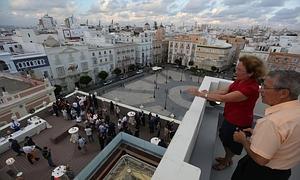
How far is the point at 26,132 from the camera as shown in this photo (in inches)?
327

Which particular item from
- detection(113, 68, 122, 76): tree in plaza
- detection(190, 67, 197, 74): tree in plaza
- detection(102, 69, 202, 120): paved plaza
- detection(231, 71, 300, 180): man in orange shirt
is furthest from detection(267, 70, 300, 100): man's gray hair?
detection(190, 67, 197, 74): tree in plaza

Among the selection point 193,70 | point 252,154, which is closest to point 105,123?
point 252,154

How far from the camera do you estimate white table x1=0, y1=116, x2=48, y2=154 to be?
7574mm

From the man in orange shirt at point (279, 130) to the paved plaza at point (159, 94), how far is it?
19.2 m

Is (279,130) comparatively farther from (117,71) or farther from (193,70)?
(193,70)

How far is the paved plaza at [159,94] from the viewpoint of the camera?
23.0 metres

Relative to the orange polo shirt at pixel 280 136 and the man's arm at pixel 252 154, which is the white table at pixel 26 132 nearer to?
the man's arm at pixel 252 154

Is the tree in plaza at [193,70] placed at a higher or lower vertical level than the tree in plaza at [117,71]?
lower

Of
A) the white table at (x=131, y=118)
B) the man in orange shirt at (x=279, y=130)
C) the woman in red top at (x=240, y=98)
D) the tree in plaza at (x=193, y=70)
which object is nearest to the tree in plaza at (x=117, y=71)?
the tree in plaza at (x=193, y=70)

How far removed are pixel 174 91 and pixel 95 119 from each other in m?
20.5

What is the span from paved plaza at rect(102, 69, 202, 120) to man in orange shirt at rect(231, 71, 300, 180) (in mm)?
19250

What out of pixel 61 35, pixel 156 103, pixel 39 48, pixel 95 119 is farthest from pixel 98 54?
pixel 95 119

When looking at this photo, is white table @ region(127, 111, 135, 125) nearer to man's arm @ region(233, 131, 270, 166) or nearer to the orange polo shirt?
man's arm @ region(233, 131, 270, 166)

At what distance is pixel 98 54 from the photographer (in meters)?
31.3
